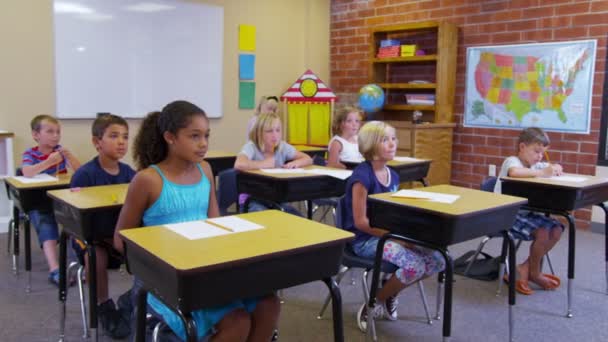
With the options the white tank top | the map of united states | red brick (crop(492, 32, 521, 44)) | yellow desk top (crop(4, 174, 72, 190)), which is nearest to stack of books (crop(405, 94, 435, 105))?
the map of united states

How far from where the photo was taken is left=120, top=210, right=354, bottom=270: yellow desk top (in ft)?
4.50

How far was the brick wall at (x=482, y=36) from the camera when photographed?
4.62 m

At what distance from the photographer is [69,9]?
479 cm

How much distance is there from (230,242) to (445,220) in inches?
34.5

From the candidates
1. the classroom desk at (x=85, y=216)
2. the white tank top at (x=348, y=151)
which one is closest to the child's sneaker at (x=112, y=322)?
the classroom desk at (x=85, y=216)

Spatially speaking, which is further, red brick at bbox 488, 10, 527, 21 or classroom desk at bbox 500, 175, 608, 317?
red brick at bbox 488, 10, 527, 21

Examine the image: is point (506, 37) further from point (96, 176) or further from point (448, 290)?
point (96, 176)

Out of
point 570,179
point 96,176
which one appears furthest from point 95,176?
point 570,179

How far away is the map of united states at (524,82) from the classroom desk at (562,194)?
6.56ft

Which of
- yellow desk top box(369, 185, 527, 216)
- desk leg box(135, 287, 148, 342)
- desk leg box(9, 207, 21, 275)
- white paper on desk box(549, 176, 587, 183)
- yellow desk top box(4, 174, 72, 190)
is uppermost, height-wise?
white paper on desk box(549, 176, 587, 183)

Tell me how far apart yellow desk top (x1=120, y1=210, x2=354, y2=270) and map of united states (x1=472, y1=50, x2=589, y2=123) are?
12.5ft

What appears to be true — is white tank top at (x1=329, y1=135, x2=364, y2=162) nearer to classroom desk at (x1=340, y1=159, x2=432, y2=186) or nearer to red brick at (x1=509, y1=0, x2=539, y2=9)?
classroom desk at (x1=340, y1=159, x2=432, y2=186)

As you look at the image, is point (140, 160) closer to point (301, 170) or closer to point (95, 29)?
point (301, 170)

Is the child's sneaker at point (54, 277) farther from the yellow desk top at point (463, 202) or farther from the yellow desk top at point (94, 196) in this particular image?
the yellow desk top at point (463, 202)
